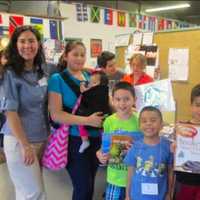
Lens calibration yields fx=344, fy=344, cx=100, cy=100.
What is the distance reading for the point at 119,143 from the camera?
1.83 metres

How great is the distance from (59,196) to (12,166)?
0.67m

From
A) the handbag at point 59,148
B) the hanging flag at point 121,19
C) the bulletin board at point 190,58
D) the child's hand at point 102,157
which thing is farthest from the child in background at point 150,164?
the hanging flag at point 121,19

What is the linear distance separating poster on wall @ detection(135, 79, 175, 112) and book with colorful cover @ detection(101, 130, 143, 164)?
1.36 feet

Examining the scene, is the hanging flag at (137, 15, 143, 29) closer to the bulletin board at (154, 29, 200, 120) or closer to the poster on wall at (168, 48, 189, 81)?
the bulletin board at (154, 29, 200, 120)

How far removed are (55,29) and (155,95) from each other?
3.84 meters

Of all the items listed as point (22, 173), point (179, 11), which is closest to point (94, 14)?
point (22, 173)

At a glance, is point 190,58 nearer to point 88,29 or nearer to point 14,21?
point 14,21

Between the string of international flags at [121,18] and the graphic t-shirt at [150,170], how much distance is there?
5878mm

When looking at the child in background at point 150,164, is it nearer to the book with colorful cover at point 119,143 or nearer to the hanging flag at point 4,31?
the book with colorful cover at point 119,143

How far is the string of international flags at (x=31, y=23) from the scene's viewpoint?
522 cm

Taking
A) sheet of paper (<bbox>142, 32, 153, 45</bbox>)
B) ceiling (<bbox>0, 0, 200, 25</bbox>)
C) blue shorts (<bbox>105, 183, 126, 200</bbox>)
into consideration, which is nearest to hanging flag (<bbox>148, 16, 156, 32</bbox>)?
ceiling (<bbox>0, 0, 200, 25</bbox>)

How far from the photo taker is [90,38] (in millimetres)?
7527

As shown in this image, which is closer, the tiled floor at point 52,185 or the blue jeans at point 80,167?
the blue jeans at point 80,167

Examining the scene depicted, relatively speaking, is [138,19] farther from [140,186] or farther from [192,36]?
[140,186]
